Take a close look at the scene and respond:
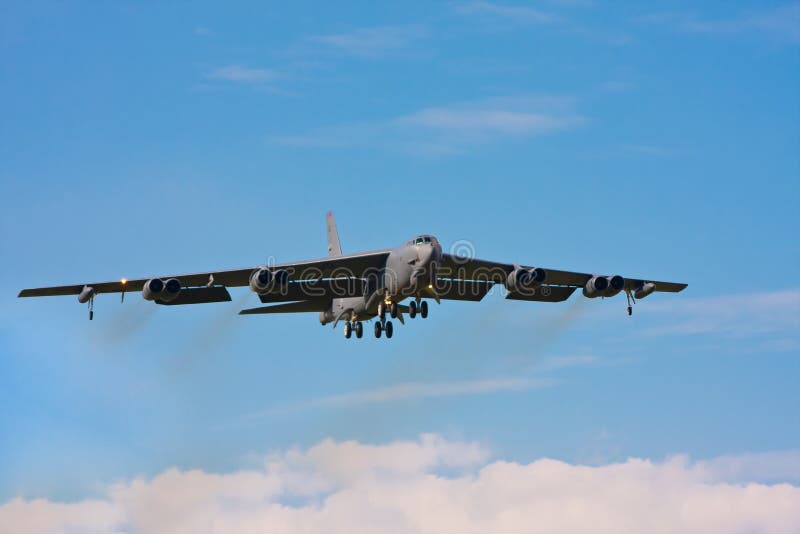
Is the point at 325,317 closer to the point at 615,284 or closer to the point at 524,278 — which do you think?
the point at 524,278

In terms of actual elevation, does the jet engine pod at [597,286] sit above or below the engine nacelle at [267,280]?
above

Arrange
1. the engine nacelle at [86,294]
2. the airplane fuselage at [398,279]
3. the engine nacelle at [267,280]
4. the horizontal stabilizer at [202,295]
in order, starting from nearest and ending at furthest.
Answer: the airplane fuselage at [398,279], the engine nacelle at [267,280], the engine nacelle at [86,294], the horizontal stabilizer at [202,295]

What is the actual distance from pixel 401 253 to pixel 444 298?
28.0 ft

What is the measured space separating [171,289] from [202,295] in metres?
3.28

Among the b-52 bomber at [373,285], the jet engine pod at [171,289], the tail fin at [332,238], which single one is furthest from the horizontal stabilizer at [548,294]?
the jet engine pod at [171,289]

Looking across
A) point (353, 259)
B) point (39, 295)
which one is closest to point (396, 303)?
point (353, 259)

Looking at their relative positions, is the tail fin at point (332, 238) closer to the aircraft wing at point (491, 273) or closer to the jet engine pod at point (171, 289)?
the aircraft wing at point (491, 273)

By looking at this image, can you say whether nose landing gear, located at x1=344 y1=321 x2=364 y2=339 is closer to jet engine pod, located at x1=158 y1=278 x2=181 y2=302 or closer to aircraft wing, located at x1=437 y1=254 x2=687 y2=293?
aircraft wing, located at x1=437 y1=254 x2=687 y2=293

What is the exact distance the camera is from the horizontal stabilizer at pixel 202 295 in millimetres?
56844

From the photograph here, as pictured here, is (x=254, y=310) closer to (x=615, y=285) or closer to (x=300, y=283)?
→ (x=300, y=283)

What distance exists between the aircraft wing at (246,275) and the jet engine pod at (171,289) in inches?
26.3

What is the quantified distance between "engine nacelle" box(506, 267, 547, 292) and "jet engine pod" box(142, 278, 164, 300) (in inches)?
647

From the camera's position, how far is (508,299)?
208 ft

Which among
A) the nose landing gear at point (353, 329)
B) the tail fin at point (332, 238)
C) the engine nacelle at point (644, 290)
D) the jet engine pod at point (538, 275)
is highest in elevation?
the tail fin at point (332, 238)
